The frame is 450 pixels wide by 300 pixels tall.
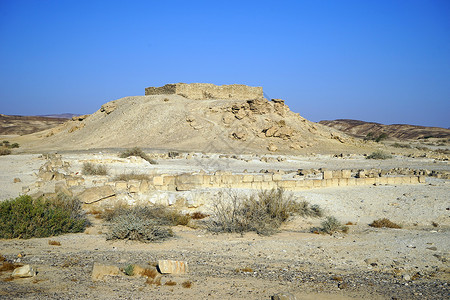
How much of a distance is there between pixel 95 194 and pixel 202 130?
2313 centimetres

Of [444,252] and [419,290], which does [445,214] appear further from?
[419,290]

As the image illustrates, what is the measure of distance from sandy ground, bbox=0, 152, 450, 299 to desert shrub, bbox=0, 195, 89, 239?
0.90 feet

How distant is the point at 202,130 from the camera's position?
111 feet

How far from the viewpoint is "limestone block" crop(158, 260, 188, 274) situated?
6.08 m

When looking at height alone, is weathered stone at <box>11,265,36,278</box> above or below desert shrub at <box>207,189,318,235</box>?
below

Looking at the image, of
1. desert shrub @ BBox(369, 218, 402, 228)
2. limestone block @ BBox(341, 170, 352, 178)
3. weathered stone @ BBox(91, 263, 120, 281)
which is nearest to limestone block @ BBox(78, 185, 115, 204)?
weathered stone @ BBox(91, 263, 120, 281)

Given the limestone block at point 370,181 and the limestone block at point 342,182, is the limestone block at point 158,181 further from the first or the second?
the limestone block at point 370,181

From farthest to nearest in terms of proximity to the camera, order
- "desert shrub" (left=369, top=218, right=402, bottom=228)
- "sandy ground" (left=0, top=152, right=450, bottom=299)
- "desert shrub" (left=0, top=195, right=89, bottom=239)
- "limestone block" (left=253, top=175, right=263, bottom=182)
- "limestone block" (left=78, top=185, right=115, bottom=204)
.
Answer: "limestone block" (left=253, top=175, right=263, bottom=182), "limestone block" (left=78, top=185, right=115, bottom=204), "desert shrub" (left=369, top=218, right=402, bottom=228), "desert shrub" (left=0, top=195, right=89, bottom=239), "sandy ground" (left=0, top=152, right=450, bottom=299)

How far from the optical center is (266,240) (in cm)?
852

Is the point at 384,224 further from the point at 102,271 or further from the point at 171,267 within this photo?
the point at 102,271

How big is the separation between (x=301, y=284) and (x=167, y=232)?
3596 mm

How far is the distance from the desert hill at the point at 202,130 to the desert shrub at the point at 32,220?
21.3 meters

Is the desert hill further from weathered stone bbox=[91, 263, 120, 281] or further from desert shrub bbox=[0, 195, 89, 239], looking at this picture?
weathered stone bbox=[91, 263, 120, 281]

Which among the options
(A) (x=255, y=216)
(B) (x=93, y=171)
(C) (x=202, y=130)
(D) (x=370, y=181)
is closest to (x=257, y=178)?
(D) (x=370, y=181)
